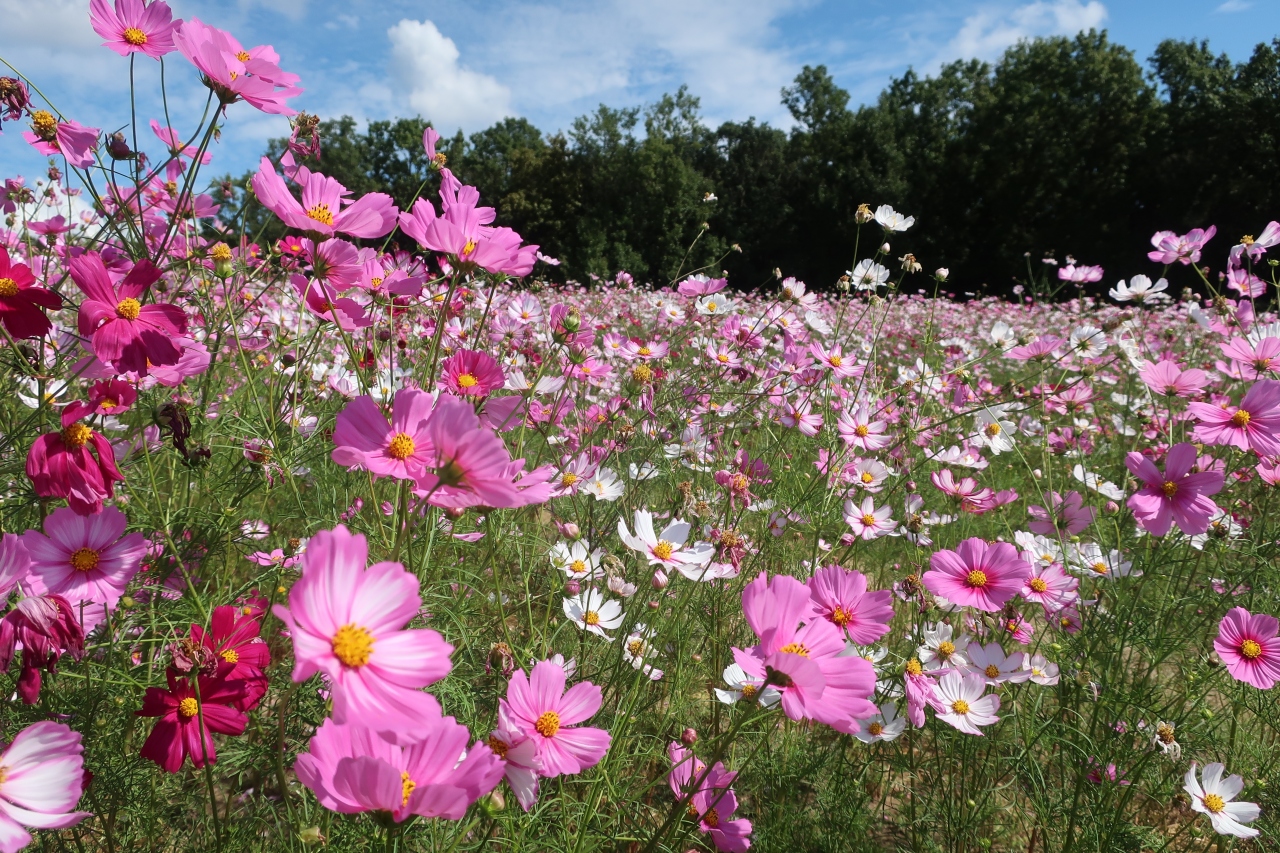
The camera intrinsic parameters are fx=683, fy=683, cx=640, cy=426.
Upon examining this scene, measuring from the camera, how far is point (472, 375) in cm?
95

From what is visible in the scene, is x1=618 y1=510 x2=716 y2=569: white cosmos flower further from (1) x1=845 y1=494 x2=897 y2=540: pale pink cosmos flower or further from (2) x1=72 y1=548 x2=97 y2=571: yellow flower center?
(2) x1=72 y1=548 x2=97 y2=571: yellow flower center

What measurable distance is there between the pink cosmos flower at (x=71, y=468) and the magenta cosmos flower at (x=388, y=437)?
0.32 metres

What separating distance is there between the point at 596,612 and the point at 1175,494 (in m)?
1.03

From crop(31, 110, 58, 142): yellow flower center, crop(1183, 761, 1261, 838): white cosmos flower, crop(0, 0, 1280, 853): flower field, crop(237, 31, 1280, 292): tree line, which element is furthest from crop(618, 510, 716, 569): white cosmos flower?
crop(237, 31, 1280, 292): tree line

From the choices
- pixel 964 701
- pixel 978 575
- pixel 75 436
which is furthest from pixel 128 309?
pixel 964 701

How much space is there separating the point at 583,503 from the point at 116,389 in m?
1.22

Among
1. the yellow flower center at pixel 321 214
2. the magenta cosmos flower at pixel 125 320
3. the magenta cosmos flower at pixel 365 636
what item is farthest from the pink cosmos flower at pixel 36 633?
the yellow flower center at pixel 321 214

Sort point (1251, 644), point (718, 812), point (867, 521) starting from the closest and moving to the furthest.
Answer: point (718, 812) < point (1251, 644) < point (867, 521)

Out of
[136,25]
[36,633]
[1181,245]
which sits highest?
[1181,245]

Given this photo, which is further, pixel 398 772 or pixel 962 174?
pixel 962 174

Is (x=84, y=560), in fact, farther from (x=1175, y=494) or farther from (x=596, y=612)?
(x=1175, y=494)

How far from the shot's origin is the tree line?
15.4 meters

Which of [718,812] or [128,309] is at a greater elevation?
[128,309]

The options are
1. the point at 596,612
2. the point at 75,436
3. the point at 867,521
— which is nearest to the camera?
the point at 75,436
